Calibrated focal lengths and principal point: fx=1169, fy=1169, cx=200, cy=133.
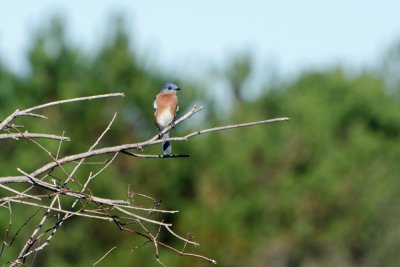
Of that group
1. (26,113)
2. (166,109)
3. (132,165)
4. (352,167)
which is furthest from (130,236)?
(26,113)

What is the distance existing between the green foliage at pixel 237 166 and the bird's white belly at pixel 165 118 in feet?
94.9

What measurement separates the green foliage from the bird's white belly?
2893 centimetres

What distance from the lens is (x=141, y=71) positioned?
52.2 meters

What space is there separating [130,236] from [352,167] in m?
19.9

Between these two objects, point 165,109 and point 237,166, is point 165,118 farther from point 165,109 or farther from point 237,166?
point 237,166

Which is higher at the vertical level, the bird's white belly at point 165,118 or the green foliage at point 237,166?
the bird's white belly at point 165,118

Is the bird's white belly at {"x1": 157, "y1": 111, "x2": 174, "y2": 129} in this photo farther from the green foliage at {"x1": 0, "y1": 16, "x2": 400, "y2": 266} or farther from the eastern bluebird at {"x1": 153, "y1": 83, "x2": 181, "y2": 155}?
the green foliage at {"x1": 0, "y1": 16, "x2": 400, "y2": 266}

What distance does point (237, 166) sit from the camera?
55.3 metres

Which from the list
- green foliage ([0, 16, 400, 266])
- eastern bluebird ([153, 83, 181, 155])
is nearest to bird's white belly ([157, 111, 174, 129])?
eastern bluebird ([153, 83, 181, 155])

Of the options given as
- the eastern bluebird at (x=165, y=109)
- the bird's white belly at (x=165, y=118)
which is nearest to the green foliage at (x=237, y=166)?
the eastern bluebird at (x=165, y=109)

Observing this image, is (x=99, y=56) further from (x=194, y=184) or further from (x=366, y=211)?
(x=366, y=211)

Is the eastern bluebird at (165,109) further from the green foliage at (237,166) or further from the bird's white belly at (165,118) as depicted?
the green foliage at (237,166)

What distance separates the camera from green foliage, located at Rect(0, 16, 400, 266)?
48.4 m

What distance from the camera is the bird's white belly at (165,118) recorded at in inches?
449
